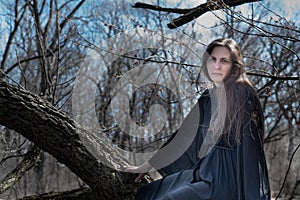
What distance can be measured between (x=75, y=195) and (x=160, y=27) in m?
4.36

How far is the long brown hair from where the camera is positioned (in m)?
2.12

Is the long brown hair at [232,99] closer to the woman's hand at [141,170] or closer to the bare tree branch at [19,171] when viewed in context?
the woman's hand at [141,170]

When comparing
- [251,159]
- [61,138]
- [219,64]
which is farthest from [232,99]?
[61,138]

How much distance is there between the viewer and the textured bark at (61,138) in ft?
8.11

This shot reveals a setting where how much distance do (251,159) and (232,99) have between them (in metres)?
0.30

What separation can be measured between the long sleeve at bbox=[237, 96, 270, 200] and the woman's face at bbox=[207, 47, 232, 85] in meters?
0.19

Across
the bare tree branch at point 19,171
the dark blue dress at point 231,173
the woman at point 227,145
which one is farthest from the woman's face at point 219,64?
the bare tree branch at point 19,171

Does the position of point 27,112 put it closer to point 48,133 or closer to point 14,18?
point 48,133

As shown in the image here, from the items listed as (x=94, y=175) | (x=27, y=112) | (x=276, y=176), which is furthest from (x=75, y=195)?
(x=276, y=176)

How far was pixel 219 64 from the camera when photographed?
220 centimetres

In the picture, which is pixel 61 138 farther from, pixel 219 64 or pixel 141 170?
pixel 219 64

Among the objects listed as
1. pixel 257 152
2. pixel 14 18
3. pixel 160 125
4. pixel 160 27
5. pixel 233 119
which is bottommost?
pixel 257 152

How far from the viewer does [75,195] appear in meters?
2.97

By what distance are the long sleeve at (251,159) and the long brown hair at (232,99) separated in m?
0.03
